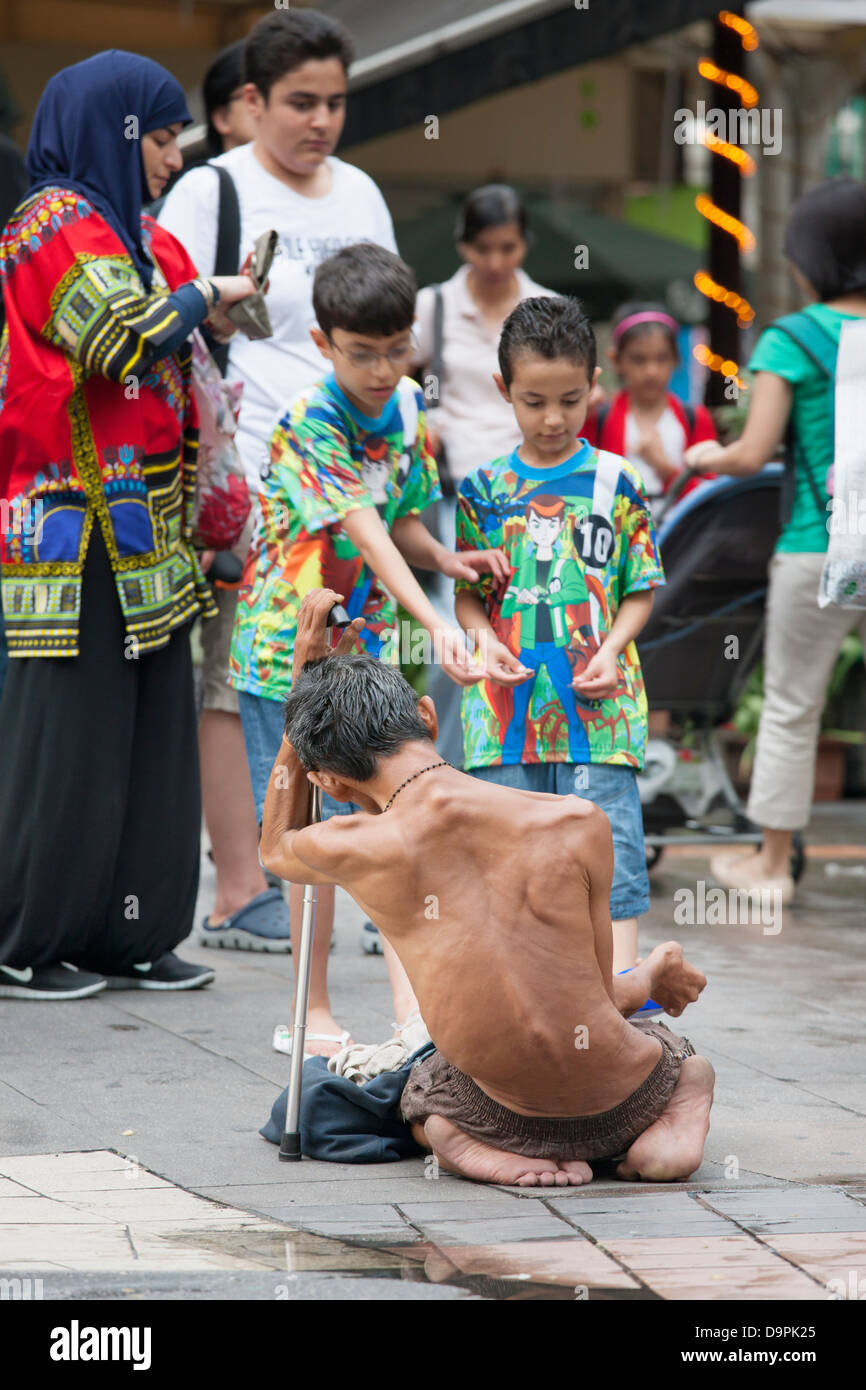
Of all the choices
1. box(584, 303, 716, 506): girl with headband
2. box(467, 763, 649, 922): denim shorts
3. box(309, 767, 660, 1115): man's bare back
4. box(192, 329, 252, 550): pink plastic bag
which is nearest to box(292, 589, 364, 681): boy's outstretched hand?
box(309, 767, 660, 1115): man's bare back

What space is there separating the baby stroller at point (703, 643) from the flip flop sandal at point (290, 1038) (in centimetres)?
226

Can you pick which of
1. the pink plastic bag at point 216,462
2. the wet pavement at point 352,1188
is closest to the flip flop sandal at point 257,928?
the wet pavement at point 352,1188

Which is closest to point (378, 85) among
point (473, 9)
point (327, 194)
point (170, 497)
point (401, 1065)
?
point (473, 9)

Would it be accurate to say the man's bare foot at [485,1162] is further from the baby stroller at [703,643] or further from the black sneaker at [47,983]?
the baby stroller at [703,643]

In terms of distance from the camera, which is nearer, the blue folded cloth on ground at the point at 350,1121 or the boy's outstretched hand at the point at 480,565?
the blue folded cloth on ground at the point at 350,1121

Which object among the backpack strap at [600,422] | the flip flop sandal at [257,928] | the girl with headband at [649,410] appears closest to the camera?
the flip flop sandal at [257,928]

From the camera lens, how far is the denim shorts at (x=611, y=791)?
4434mm

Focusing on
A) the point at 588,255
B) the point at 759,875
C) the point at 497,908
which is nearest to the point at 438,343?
the point at 759,875

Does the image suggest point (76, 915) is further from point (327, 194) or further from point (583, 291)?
point (583, 291)

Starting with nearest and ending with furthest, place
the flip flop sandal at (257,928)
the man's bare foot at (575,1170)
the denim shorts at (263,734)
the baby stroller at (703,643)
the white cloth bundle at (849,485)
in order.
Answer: the man's bare foot at (575,1170), the denim shorts at (263,734), the white cloth bundle at (849,485), the flip flop sandal at (257,928), the baby stroller at (703,643)

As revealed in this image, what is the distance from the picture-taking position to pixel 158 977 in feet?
17.2

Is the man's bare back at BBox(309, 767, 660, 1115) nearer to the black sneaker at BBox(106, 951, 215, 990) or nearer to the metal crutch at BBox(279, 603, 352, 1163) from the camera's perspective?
the metal crutch at BBox(279, 603, 352, 1163)

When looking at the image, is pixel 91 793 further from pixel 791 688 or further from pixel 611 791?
pixel 791 688
